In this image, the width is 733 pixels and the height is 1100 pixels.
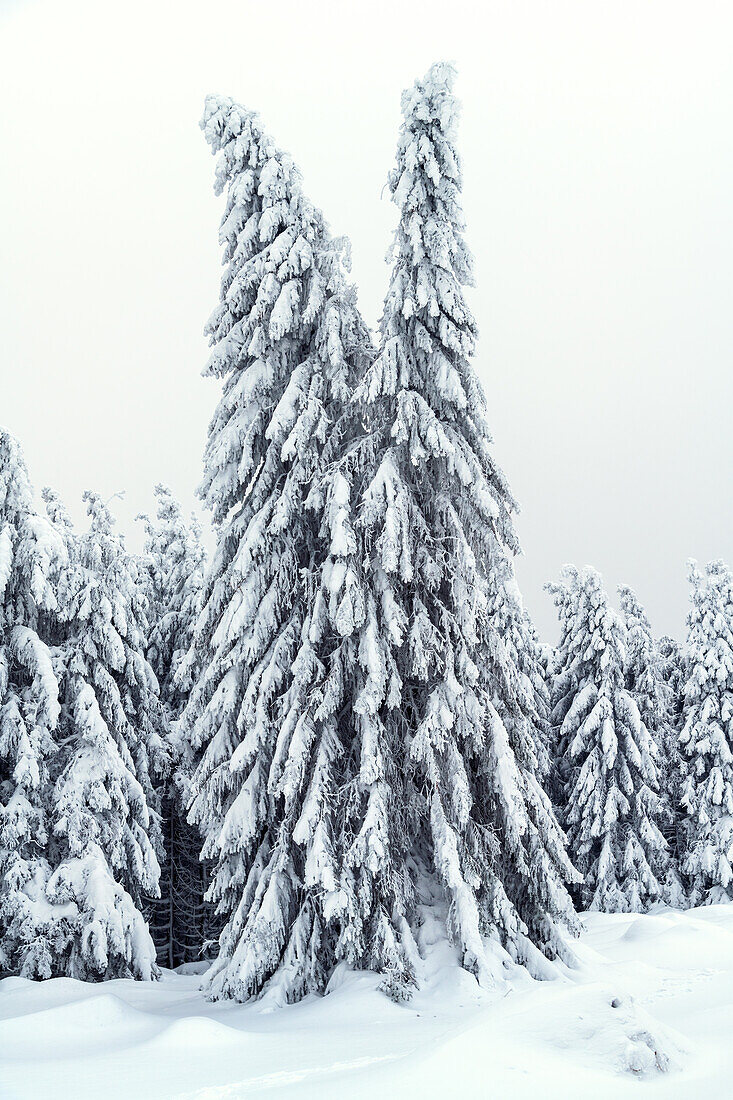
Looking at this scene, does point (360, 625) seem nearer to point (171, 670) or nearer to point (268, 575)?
point (268, 575)

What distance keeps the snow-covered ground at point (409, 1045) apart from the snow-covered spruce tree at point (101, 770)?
157 inches

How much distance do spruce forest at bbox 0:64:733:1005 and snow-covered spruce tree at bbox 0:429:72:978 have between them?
55mm

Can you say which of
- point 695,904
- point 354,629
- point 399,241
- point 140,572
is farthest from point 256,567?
point 695,904

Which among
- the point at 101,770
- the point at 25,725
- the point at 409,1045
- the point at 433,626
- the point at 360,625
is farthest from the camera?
the point at 101,770

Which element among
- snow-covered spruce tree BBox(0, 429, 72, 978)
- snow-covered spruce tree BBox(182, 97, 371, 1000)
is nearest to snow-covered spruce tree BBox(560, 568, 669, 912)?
snow-covered spruce tree BBox(182, 97, 371, 1000)

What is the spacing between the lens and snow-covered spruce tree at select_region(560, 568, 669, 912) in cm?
2831

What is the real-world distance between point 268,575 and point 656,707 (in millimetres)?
22148

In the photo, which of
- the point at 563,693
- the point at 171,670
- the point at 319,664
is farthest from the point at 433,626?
the point at 563,693

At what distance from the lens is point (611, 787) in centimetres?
2870

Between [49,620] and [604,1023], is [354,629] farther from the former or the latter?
[49,620]

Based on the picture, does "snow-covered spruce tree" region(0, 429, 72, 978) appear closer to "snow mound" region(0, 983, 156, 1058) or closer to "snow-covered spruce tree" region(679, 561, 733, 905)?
"snow mound" region(0, 983, 156, 1058)

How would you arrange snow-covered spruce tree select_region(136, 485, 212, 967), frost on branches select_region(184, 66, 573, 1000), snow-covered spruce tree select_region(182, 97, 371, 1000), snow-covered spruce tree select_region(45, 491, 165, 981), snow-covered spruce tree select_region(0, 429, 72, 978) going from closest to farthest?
frost on branches select_region(184, 66, 573, 1000) < snow-covered spruce tree select_region(182, 97, 371, 1000) < snow-covered spruce tree select_region(0, 429, 72, 978) < snow-covered spruce tree select_region(45, 491, 165, 981) < snow-covered spruce tree select_region(136, 485, 212, 967)

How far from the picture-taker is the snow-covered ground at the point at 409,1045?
22.3 ft

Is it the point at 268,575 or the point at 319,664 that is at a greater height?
the point at 268,575
